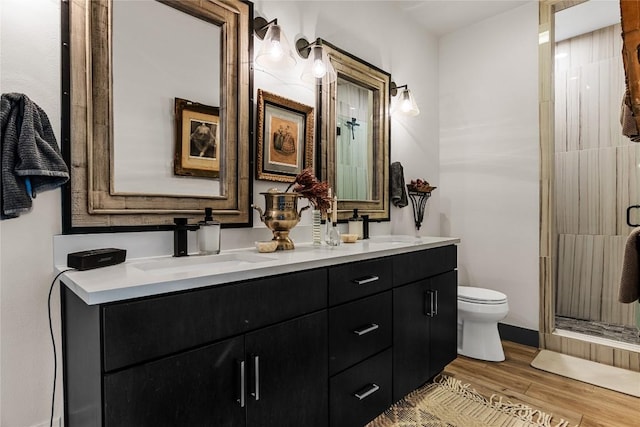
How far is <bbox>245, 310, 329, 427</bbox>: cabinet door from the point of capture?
1.16 meters

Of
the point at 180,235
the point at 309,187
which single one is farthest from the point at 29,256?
the point at 309,187

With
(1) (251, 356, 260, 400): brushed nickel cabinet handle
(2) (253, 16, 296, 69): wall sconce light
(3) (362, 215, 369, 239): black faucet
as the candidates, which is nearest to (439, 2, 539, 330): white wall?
(3) (362, 215, 369, 239): black faucet

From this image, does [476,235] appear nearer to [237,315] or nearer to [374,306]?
[374,306]

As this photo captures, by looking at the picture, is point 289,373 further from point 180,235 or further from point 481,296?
point 481,296

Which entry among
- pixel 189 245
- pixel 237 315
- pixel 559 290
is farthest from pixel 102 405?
pixel 559 290

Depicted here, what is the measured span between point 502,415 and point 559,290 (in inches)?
82.6

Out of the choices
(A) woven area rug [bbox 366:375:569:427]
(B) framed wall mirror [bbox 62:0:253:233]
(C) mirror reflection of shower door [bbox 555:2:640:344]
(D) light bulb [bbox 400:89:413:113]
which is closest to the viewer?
(B) framed wall mirror [bbox 62:0:253:233]

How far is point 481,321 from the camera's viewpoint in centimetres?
244

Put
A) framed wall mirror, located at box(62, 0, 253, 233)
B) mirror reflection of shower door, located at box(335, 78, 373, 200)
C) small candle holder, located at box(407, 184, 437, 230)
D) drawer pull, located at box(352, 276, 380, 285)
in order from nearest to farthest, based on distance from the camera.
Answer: framed wall mirror, located at box(62, 0, 253, 233)
drawer pull, located at box(352, 276, 380, 285)
mirror reflection of shower door, located at box(335, 78, 373, 200)
small candle holder, located at box(407, 184, 437, 230)

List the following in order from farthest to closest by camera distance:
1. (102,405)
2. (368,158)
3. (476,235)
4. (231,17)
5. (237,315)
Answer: (476,235)
(368,158)
(231,17)
(237,315)
(102,405)

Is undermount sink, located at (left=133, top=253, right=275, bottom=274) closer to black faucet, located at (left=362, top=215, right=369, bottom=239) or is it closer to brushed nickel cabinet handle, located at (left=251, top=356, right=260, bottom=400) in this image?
brushed nickel cabinet handle, located at (left=251, top=356, right=260, bottom=400)

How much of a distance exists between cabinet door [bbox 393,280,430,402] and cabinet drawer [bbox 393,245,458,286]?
5cm

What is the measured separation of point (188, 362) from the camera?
1.00m

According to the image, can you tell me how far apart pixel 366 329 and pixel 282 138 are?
1.11 m
